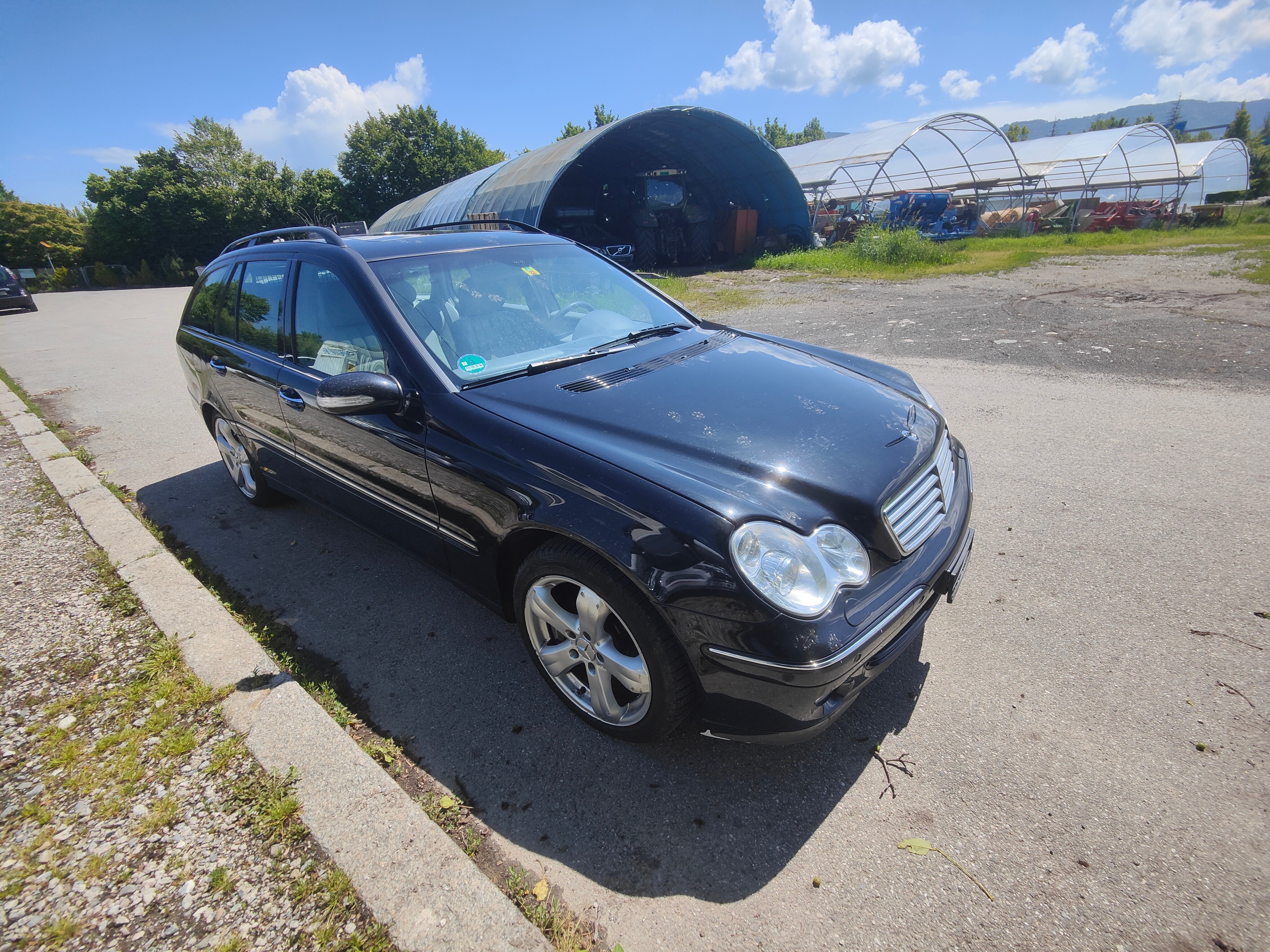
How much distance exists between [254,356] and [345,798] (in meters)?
2.77

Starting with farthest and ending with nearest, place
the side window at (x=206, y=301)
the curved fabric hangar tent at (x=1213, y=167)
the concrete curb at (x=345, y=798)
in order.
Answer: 1. the curved fabric hangar tent at (x=1213, y=167)
2. the side window at (x=206, y=301)
3. the concrete curb at (x=345, y=798)

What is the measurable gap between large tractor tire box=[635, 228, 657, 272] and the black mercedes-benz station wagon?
20.5 m

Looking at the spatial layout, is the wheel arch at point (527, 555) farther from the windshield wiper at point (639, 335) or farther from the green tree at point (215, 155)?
the green tree at point (215, 155)

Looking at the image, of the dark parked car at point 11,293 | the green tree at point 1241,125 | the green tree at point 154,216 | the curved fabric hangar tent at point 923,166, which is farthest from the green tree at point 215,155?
the green tree at point 1241,125

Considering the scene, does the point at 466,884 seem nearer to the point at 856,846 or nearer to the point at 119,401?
the point at 856,846

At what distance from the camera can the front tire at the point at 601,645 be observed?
1998 millimetres

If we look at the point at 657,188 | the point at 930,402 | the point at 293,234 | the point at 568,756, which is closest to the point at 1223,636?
the point at 930,402

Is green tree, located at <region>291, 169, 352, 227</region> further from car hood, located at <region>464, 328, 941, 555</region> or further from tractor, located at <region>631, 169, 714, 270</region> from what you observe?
car hood, located at <region>464, 328, 941, 555</region>

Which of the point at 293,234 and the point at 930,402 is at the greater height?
the point at 293,234

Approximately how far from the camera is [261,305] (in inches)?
145

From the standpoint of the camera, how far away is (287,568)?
3.73 meters

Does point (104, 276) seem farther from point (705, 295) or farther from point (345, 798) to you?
point (345, 798)

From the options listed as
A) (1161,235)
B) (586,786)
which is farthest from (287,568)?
(1161,235)

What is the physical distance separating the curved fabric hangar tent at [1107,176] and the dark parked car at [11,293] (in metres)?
37.1
